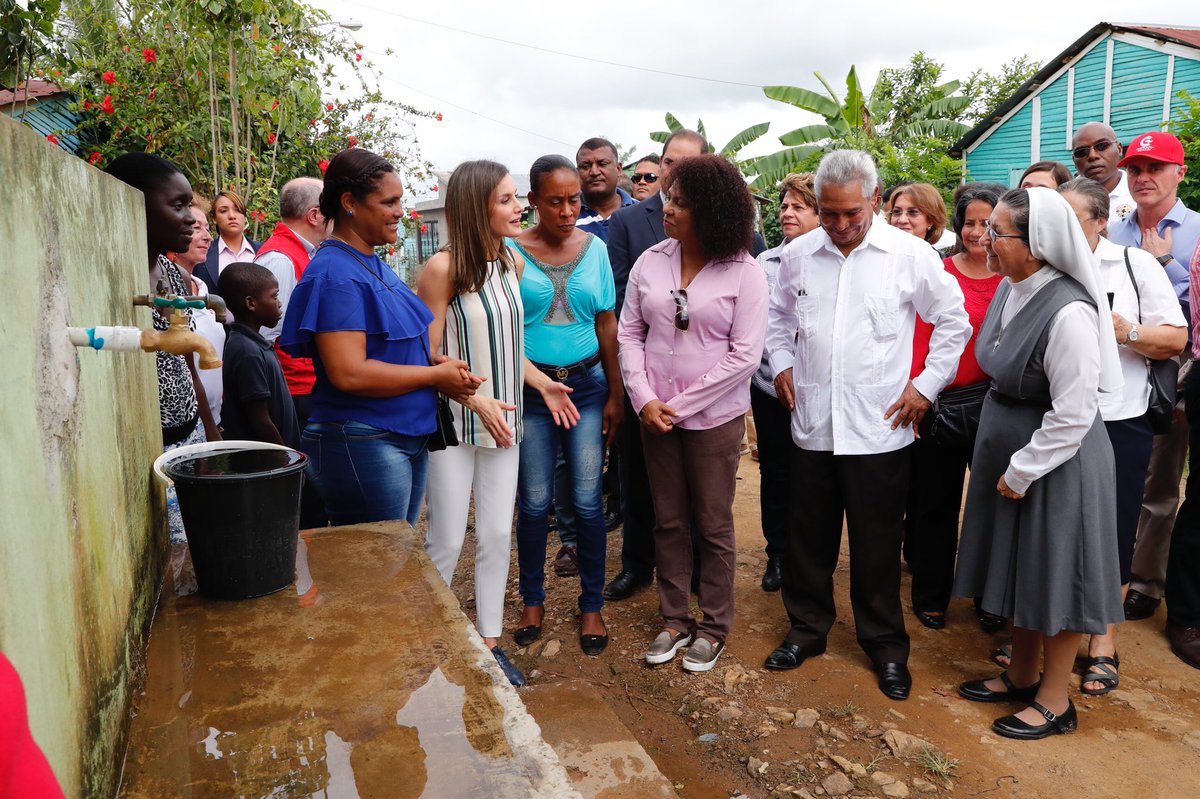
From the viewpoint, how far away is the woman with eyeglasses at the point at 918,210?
4.73 metres

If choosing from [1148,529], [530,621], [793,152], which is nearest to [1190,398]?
[1148,529]

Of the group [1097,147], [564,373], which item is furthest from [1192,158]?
[564,373]

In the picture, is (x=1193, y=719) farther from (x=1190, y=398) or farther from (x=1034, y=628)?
(x=1190, y=398)

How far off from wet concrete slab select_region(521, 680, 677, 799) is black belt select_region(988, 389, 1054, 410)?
1800mm

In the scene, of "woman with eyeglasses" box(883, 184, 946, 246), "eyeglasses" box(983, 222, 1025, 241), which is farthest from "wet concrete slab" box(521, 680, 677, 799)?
"woman with eyeglasses" box(883, 184, 946, 246)

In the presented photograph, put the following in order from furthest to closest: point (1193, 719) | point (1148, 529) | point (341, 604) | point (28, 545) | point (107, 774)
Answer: point (1148, 529)
point (1193, 719)
point (341, 604)
point (107, 774)
point (28, 545)

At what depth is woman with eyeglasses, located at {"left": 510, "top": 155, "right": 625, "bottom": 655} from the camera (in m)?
3.65

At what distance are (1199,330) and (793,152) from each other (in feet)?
49.1

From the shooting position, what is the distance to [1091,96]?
16.2 meters

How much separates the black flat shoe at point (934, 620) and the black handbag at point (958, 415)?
838mm

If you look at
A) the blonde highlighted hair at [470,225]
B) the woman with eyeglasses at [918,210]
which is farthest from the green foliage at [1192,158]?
the blonde highlighted hair at [470,225]

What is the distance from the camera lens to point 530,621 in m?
3.97

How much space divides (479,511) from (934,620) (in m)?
2.24

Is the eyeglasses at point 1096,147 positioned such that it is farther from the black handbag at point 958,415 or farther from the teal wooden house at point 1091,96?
the teal wooden house at point 1091,96
